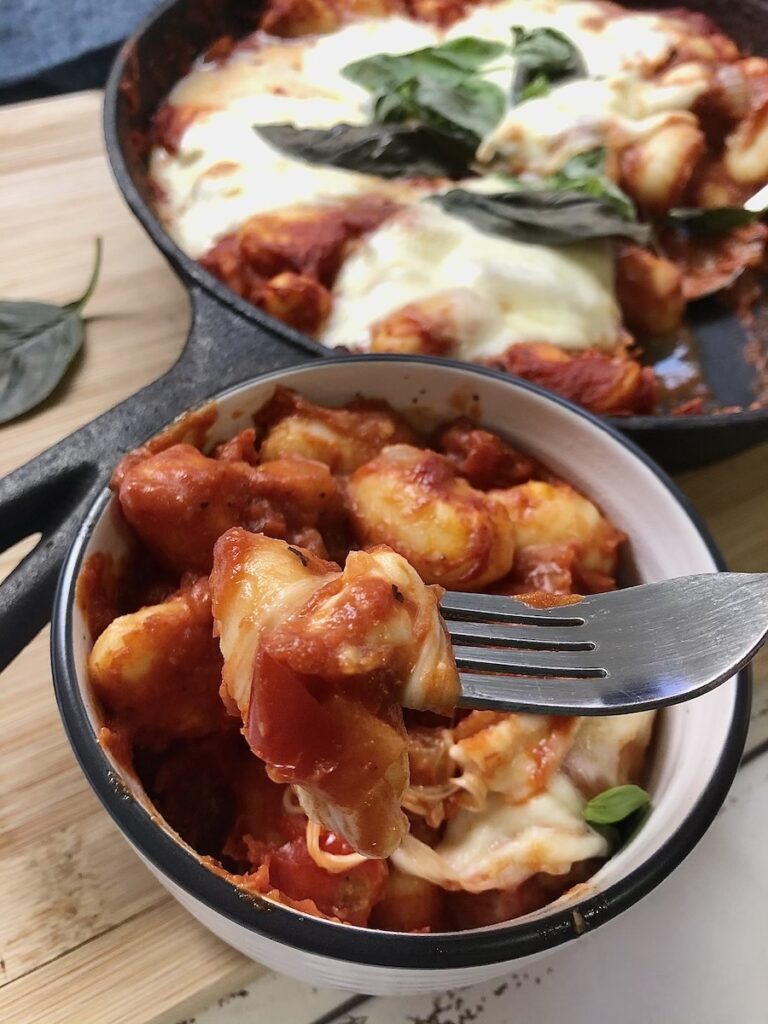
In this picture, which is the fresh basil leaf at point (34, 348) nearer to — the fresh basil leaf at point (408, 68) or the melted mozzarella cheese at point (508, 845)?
the fresh basil leaf at point (408, 68)

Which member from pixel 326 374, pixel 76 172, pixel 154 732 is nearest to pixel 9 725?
pixel 154 732

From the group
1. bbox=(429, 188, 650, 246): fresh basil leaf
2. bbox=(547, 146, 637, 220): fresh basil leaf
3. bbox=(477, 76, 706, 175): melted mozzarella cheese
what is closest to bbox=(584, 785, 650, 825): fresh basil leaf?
bbox=(429, 188, 650, 246): fresh basil leaf

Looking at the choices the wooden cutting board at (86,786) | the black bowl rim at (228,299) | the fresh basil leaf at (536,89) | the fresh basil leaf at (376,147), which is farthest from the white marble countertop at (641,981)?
the fresh basil leaf at (536,89)

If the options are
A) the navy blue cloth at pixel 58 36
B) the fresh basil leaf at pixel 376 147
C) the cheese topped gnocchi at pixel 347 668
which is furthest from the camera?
the navy blue cloth at pixel 58 36

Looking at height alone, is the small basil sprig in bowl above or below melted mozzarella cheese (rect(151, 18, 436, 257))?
below

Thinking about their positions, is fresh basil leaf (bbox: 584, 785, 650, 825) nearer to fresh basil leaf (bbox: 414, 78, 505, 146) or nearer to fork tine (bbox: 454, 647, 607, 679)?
fork tine (bbox: 454, 647, 607, 679)

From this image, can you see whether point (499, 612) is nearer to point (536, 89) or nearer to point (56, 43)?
point (536, 89)
